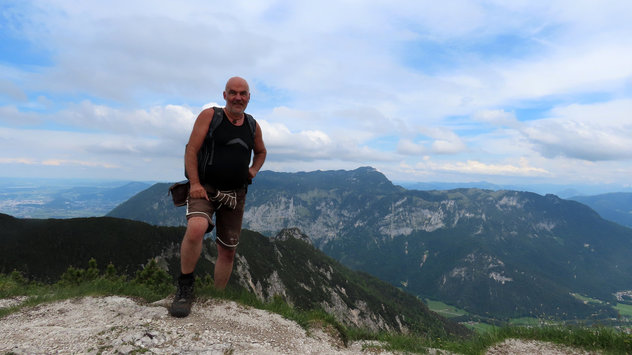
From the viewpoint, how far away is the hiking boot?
249 inches

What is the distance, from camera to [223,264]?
25.2 feet

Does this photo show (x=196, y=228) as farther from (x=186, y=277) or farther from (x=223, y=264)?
(x=223, y=264)

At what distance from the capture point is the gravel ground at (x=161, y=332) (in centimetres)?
531

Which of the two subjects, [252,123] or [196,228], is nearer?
[196,228]

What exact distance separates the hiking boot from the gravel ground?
15cm

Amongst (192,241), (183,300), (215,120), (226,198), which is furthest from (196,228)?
(215,120)

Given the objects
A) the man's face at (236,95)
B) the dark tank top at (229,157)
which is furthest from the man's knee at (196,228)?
the man's face at (236,95)

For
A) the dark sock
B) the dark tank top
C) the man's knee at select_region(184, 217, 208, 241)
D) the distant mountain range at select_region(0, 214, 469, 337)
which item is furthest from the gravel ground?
the distant mountain range at select_region(0, 214, 469, 337)

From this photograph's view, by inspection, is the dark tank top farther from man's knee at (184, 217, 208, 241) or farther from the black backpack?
man's knee at (184, 217, 208, 241)

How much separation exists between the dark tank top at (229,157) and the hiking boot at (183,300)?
7.44ft

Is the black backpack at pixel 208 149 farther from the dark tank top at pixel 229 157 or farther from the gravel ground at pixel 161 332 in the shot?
Result: the gravel ground at pixel 161 332

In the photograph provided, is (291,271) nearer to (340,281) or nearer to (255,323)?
(340,281)

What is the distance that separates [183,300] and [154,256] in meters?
122

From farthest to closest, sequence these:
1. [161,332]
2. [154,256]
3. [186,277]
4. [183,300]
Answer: [154,256] → [186,277] → [183,300] → [161,332]
